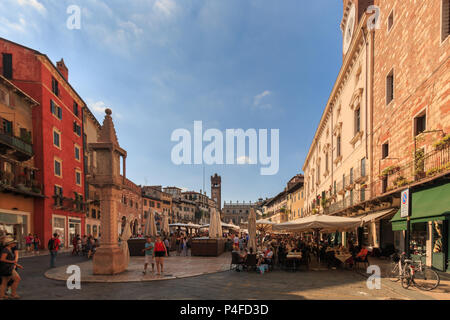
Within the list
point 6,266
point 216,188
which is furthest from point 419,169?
point 216,188

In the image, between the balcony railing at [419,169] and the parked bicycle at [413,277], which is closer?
the parked bicycle at [413,277]

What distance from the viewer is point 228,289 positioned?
8.50 metres

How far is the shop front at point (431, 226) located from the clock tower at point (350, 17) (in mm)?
16608

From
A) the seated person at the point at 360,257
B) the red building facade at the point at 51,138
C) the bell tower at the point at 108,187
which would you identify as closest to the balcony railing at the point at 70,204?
the red building facade at the point at 51,138

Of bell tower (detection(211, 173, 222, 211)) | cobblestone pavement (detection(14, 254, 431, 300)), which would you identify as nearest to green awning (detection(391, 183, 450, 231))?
cobblestone pavement (detection(14, 254, 431, 300))

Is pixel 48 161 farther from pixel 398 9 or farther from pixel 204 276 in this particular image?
pixel 398 9

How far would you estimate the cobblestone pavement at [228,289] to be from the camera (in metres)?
7.64

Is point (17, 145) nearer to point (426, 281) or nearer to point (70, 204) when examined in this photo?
point (70, 204)

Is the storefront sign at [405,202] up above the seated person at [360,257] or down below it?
above

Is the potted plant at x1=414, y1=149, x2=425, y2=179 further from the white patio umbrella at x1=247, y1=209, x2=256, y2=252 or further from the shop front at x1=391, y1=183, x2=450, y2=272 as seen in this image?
the white patio umbrella at x1=247, y1=209, x2=256, y2=252

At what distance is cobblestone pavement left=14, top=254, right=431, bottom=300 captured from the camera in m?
7.64

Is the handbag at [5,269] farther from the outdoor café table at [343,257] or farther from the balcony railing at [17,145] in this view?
the balcony railing at [17,145]
